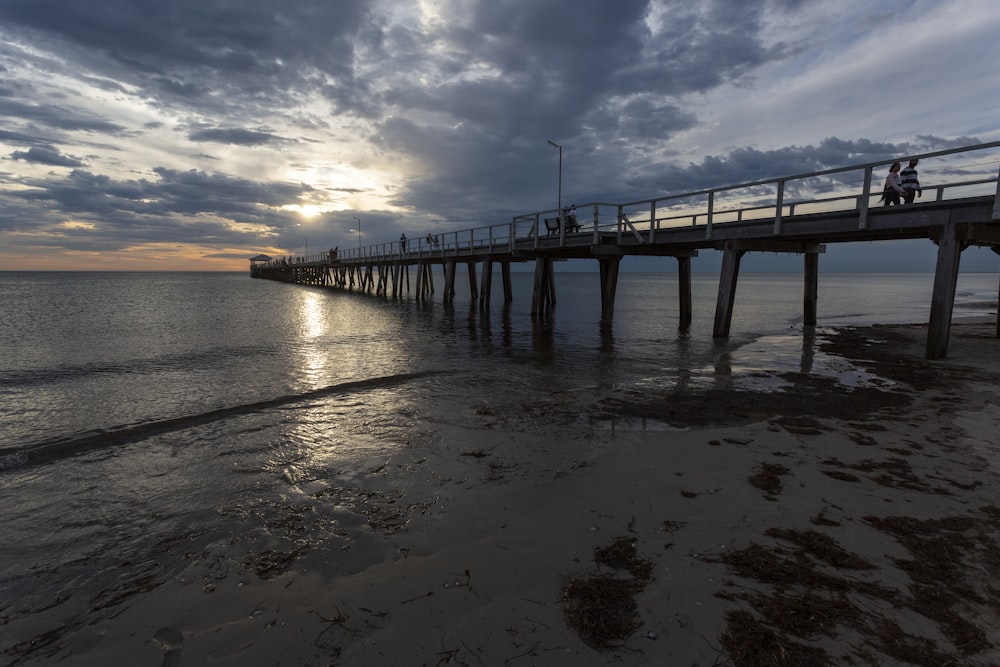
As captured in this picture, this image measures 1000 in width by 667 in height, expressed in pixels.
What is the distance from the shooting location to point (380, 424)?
747 cm

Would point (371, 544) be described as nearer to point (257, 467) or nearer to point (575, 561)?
point (575, 561)

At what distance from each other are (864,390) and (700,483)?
6.57m

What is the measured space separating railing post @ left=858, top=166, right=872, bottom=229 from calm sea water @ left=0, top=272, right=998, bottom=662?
3.99 m

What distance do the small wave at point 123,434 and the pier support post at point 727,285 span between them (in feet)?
42.1

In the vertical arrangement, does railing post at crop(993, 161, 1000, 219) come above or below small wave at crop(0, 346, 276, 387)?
above

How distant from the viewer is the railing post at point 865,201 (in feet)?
37.1

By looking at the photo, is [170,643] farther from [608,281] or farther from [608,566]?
[608,281]

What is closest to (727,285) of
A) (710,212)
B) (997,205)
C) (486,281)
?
(710,212)

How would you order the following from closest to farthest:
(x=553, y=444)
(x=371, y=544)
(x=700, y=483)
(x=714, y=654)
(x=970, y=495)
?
(x=714, y=654) → (x=371, y=544) → (x=970, y=495) → (x=700, y=483) → (x=553, y=444)

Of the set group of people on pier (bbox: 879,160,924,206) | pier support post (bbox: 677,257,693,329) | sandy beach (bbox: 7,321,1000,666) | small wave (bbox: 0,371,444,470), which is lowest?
small wave (bbox: 0,371,444,470)

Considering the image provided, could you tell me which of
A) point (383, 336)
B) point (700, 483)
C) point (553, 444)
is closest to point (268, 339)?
point (383, 336)

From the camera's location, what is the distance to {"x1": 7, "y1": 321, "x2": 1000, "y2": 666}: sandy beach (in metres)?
2.72

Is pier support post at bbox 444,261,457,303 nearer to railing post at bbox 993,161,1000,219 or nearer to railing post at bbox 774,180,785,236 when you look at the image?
railing post at bbox 774,180,785,236

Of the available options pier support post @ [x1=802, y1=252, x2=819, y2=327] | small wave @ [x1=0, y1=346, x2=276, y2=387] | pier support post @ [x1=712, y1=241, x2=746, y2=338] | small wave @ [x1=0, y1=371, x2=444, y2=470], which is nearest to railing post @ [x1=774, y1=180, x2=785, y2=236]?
pier support post @ [x1=712, y1=241, x2=746, y2=338]
